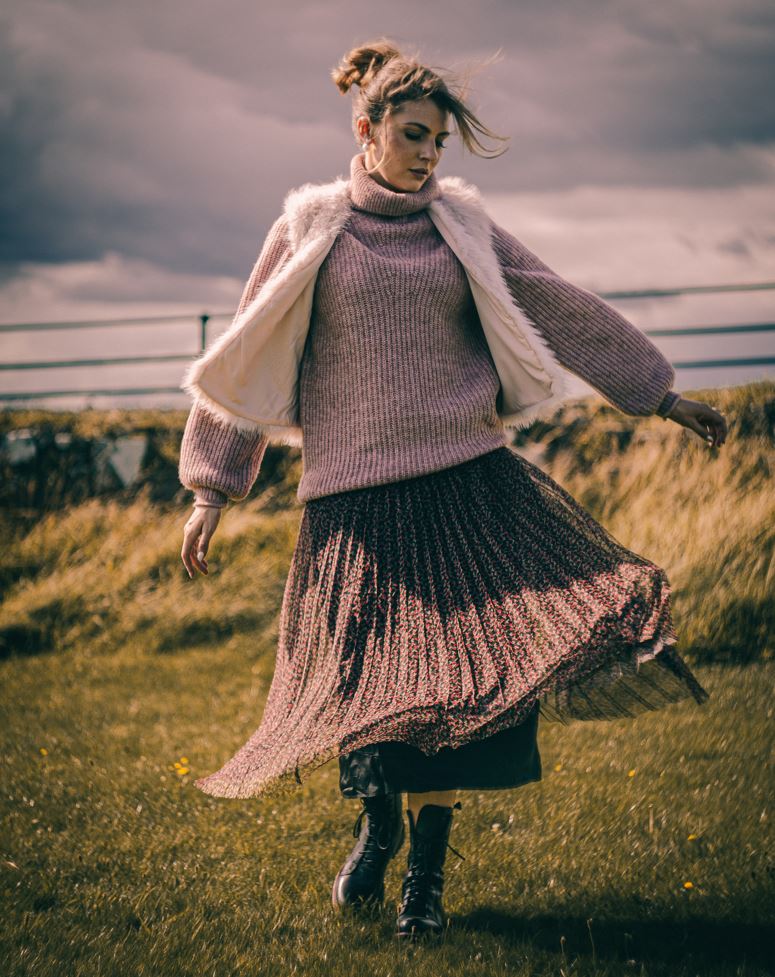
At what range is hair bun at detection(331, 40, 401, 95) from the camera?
313 centimetres

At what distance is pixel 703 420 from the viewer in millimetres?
3107

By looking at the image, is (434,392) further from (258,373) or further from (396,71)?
(396,71)

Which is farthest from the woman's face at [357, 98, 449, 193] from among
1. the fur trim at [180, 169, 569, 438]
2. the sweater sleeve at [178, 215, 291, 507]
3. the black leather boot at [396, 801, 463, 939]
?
the black leather boot at [396, 801, 463, 939]

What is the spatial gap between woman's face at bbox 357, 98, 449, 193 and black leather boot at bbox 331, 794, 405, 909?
176cm

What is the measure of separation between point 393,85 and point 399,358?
30.6 inches

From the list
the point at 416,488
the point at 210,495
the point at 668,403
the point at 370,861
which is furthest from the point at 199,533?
the point at 668,403

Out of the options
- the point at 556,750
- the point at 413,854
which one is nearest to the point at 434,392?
the point at 413,854

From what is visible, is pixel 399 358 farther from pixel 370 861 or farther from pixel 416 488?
pixel 370 861

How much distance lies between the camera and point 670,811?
3779 millimetres

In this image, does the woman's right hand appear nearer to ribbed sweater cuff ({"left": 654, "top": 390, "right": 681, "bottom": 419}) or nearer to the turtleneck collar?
the turtleneck collar

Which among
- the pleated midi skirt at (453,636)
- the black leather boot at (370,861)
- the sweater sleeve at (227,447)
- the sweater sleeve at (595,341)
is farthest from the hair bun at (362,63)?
the black leather boot at (370,861)

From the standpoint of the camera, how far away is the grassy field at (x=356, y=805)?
9.30ft

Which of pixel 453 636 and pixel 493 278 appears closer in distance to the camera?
pixel 453 636

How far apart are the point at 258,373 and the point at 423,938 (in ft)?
5.27
